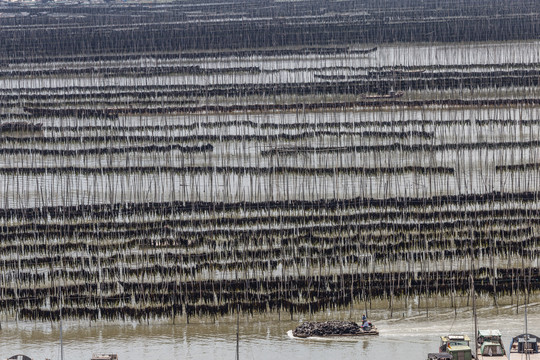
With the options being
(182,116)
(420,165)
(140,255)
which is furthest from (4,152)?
(420,165)

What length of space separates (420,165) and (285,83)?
35.9ft

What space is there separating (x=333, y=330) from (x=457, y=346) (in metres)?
3.32

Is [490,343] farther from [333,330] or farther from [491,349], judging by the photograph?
[333,330]

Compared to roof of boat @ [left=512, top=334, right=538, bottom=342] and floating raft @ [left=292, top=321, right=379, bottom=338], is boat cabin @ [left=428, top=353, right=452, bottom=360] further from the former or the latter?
floating raft @ [left=292, top=321, right=379, bottom=338]

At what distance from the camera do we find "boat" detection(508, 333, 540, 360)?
2406 centimetres

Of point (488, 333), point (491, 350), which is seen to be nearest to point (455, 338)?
point (488, 333)

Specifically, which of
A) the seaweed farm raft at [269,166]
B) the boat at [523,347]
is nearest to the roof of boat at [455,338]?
the boat at [523,347]

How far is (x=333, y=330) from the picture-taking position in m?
26.4

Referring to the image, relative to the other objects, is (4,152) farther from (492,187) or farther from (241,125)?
(492,187)

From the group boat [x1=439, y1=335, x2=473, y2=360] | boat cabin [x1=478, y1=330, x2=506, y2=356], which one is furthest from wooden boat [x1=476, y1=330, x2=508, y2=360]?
boat [x1=439, y1=335, x2=473, y2=360]

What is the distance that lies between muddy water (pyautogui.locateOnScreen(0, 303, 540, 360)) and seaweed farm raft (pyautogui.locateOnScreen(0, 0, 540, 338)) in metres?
0.44

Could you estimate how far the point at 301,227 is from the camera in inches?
1254

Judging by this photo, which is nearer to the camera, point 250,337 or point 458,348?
point 458,348

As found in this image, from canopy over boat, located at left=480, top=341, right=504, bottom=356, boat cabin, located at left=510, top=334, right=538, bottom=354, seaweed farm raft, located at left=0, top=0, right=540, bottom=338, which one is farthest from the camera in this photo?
seaweed farm raft, located at left=0, top=0, right=540, bottom=338
